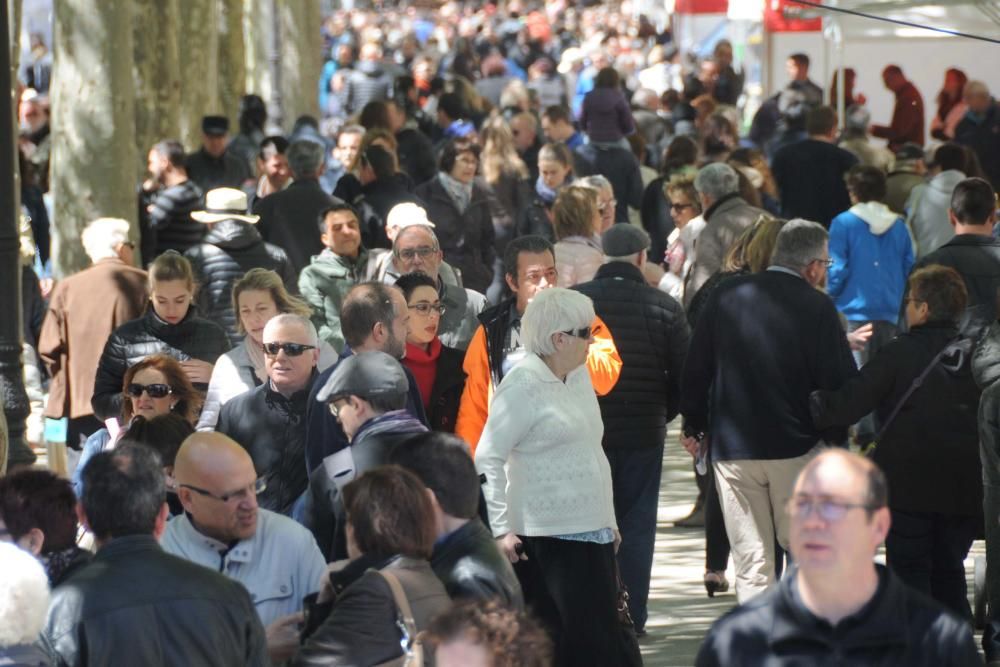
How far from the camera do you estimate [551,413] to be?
295 inches

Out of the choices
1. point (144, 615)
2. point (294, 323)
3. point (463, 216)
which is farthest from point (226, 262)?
point (144, 615)

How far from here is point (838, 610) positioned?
14.1 ft

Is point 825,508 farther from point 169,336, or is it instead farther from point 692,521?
point 692,521

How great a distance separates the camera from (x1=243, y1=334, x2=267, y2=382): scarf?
27.8 feet

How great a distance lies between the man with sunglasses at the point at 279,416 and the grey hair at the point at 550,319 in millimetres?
800

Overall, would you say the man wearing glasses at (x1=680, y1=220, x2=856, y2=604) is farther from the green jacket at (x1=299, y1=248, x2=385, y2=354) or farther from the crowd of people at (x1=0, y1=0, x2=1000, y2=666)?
the green jacket at (x1=299, y1=248, x2=385, y2=354)

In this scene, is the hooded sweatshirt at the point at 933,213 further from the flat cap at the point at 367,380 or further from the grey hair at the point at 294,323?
the flat cap at the point at 367,380

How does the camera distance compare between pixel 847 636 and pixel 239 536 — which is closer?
pixel 847 636

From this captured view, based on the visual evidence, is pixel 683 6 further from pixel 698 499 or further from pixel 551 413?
pixel 551 413

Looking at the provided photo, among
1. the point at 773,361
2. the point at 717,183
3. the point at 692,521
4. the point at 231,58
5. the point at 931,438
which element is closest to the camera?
the point at 773,361

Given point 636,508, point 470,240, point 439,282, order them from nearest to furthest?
1. point 636,508
2. point 439,282
3. point 470,240

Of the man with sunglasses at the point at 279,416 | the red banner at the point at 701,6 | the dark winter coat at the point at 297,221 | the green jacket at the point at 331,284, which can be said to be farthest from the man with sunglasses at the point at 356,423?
the red banner at the point at 701,6

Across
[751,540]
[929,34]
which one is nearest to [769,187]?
[929,34]

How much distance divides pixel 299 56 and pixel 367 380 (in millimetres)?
24232
